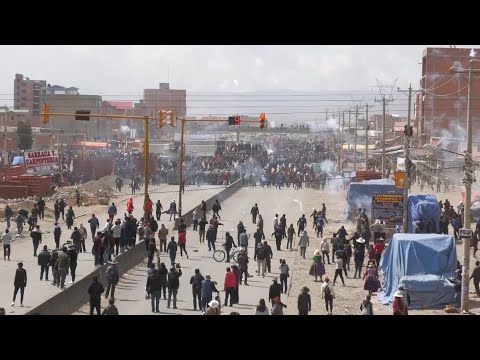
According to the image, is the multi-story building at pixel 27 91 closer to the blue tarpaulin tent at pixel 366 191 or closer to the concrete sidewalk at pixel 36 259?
the concrete sidewalk at pixel 36 259

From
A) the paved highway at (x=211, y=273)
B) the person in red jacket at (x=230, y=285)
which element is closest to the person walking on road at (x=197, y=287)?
the paved highway at (x=211, y=273)

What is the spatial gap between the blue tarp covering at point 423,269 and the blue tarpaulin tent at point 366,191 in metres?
13.7

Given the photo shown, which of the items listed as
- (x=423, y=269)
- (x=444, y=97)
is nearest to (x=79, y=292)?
(x=423, y=269)

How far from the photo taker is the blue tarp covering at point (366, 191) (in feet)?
116

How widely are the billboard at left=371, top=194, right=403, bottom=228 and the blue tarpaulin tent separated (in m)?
2.94

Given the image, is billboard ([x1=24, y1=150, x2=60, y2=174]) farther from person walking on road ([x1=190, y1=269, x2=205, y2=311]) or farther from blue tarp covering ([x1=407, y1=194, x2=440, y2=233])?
person walking on road ([x1=190, y1=269, x2=205, y2=311])

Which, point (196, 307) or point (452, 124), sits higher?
point (452, 124)

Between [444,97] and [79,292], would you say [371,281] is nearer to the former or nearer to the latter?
[79,292]

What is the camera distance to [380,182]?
36.4 meters

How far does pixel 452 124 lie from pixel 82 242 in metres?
53.0

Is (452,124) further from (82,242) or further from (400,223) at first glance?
(82,242)

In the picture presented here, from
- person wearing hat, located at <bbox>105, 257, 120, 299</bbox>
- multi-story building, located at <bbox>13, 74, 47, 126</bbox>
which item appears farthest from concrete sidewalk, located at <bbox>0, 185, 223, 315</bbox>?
multi-story building, located at <bbox>13, 74, 47, 126</bbox>

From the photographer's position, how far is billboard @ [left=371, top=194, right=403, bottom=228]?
3184cm
